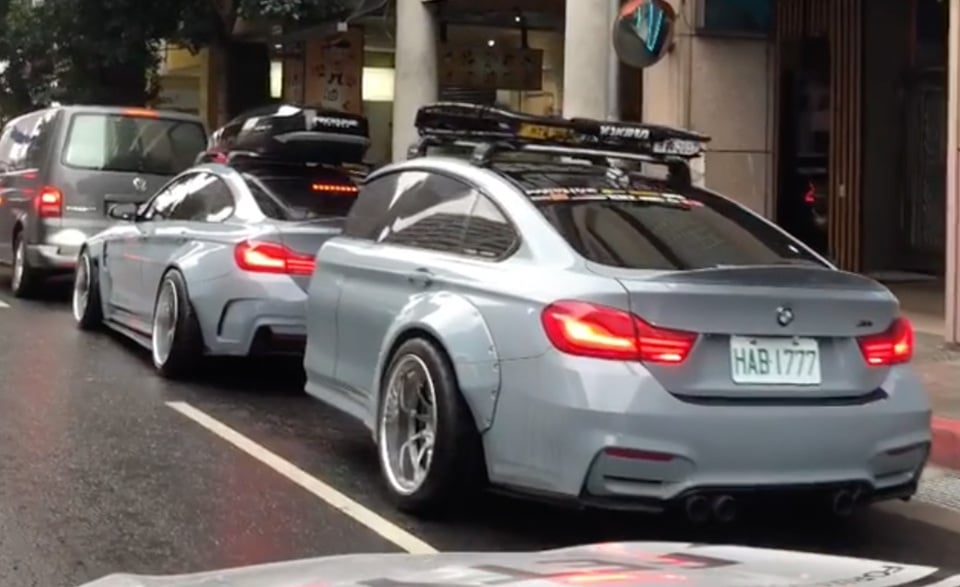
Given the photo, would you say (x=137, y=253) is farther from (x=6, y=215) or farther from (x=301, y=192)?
(x=6, y=215)

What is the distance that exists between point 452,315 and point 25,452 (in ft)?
8.61

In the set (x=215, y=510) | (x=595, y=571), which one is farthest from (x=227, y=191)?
(x=595, y=571)

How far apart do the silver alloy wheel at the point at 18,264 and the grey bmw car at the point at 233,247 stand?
2.91m

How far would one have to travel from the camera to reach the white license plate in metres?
5.65

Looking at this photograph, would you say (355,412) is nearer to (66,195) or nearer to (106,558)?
(106,558)

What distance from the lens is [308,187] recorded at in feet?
33.0

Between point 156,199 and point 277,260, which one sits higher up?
point 156,199

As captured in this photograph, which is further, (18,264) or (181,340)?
(18,264)

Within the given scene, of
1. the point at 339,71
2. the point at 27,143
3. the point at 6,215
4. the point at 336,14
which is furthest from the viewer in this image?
the point at 339,71

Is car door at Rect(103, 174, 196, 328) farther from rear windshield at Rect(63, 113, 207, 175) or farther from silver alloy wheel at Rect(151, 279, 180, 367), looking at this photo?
rear windshield at Rect(63, 113, 207, 175)

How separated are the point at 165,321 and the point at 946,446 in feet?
16.2

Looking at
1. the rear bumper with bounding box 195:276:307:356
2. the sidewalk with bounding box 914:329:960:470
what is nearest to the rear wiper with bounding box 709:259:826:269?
the sidewalk with bounding box 914:329:960:470

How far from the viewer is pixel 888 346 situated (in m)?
6.01

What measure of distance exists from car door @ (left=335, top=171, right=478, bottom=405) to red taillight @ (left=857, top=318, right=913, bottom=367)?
1.76m
